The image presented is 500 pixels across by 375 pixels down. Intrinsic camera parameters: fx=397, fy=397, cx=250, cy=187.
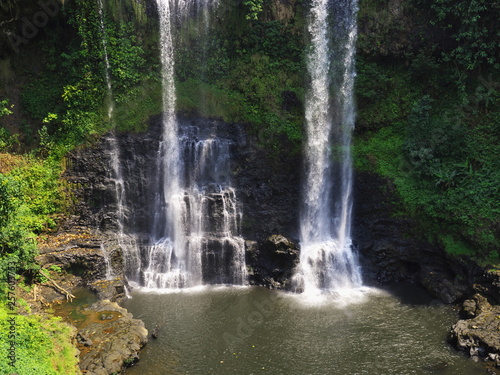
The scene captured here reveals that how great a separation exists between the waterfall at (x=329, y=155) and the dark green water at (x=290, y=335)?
1.82 metres

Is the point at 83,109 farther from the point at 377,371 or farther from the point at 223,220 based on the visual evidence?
the point at 377,371

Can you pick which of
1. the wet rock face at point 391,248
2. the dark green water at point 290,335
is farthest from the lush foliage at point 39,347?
the wet rock face at point 391,248

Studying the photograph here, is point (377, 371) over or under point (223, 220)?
under

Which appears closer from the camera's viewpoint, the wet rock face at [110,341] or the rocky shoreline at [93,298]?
the wet rock face at [110,341]

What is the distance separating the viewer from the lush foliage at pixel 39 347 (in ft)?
31.4

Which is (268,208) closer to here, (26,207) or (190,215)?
(190,215)

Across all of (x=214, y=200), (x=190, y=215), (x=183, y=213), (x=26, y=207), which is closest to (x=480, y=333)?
(x=214, y=200)

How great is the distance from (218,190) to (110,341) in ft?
29.0

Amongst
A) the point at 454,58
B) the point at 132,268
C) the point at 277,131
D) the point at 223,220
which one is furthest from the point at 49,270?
the point at 454,58

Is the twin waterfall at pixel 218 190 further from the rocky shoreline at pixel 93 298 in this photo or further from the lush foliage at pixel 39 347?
the lush foliage at pixel 39 347

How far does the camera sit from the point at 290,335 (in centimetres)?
1391

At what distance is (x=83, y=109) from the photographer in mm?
19953

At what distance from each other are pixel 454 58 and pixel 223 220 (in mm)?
13962

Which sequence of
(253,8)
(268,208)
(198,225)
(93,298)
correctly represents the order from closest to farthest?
(93,298)
(198,225)
(268,208)
(253,8)
